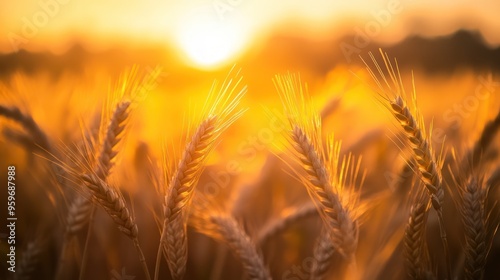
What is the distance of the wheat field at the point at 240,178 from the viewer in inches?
45.6

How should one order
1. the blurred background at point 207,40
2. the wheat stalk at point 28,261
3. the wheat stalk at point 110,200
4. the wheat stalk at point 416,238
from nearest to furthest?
the wheat stalk at point 110,200 → the wheat stalk at point 416,238 → the wheat stalk at point 28,261 → the blurred background at point 207,40

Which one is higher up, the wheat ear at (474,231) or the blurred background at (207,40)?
the blurred background at (207,40)

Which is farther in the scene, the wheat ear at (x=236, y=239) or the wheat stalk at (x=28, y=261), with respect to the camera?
the wheat stalk at (x=28, y=261)

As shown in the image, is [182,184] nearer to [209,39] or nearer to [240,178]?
[240,178]

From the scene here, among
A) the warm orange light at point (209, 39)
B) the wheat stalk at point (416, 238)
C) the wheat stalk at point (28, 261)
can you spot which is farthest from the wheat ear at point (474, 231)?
the wheat stalk at point (28, 261)

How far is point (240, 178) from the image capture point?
1.37m

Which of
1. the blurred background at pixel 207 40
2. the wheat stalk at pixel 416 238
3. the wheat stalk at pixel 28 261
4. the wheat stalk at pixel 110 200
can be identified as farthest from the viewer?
the blurred background at pixel 207 40

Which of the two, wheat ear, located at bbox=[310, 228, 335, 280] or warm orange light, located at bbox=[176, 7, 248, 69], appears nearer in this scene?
wheat ear, located at bbox=[310, 228, 335, 280]

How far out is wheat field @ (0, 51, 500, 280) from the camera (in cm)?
116

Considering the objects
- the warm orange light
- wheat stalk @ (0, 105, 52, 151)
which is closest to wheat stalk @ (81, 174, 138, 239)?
wheat stalk @ (0, 105, 52, 151)

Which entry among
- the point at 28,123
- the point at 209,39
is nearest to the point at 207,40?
the point at 209,39

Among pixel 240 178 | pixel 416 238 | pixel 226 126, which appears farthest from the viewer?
pixel 240 178

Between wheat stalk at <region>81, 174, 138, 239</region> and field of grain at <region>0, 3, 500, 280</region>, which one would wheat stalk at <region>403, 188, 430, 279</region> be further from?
wheat stalk at <region>81, 174, 138, 239</region>

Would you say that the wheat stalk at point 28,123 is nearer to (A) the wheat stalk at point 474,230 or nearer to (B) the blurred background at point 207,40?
(B) the blurred background at point 207,40
